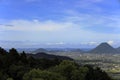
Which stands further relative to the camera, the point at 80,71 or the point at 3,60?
the point at 3,60

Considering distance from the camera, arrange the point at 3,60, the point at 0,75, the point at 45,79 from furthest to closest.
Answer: the point at 3,60, the point at 0,75, the point at 45,79

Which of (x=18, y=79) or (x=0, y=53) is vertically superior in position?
(x=0, y=53)

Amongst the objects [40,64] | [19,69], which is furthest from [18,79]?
[40,64]

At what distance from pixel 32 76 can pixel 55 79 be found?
4155 mm

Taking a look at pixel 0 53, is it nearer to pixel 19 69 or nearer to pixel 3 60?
pixel 3 60

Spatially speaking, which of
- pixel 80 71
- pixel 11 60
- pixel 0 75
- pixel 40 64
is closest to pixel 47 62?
pixel 40 64

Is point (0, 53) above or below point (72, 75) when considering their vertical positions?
above

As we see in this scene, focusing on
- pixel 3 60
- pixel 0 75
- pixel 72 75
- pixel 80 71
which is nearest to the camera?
pixel 0 75

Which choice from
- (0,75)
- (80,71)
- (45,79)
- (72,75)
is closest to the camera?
(45,79)

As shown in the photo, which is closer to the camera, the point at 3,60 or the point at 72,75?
the point at 72,75

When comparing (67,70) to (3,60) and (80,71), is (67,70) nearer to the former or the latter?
(80,71)

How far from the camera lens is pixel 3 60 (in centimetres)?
7194

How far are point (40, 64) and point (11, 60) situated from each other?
9040mm

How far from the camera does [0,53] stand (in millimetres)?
83250
